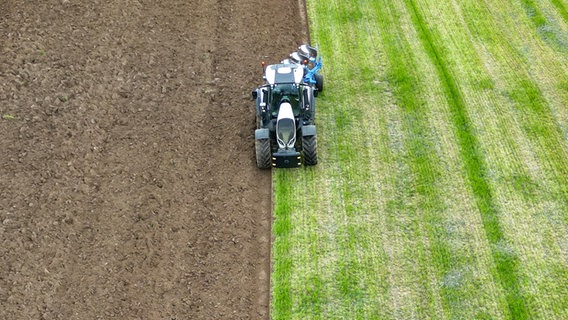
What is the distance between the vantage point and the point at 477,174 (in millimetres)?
17078

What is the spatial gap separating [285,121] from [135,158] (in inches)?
166

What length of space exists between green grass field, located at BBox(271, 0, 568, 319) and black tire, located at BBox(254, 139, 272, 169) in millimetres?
504

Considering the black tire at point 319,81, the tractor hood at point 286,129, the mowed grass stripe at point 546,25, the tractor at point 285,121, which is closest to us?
the tractor hood at point 286,129

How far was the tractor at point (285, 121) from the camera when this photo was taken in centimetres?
1647

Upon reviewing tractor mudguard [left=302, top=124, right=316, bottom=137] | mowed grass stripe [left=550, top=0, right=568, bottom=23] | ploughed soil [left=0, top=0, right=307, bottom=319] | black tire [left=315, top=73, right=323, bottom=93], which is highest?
mowed grass stripe [left=550, top=0, right=568, bottom=23]

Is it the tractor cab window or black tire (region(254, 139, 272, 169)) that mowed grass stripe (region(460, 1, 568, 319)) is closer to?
the tractor cab window

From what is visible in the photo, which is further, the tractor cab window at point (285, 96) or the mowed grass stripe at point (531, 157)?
the tractor cab window at point (285, 96)

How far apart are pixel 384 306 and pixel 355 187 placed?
12.4 ft

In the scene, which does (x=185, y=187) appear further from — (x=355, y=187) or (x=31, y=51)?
(x=31, y=51)

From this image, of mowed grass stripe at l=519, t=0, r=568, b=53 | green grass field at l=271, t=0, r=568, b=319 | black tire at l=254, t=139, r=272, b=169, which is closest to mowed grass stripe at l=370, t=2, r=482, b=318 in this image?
green grass field at l=271, t=0, r=568, b=319

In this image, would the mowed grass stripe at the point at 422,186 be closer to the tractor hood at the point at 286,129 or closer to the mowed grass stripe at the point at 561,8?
the tractor hood at the point at 286,129

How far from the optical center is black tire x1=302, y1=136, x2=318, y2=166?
16578mm

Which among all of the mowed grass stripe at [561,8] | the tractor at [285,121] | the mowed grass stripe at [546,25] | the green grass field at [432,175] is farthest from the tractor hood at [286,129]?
the mowed grass stripe at [561,8]

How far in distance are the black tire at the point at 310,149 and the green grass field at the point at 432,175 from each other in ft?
1.20
